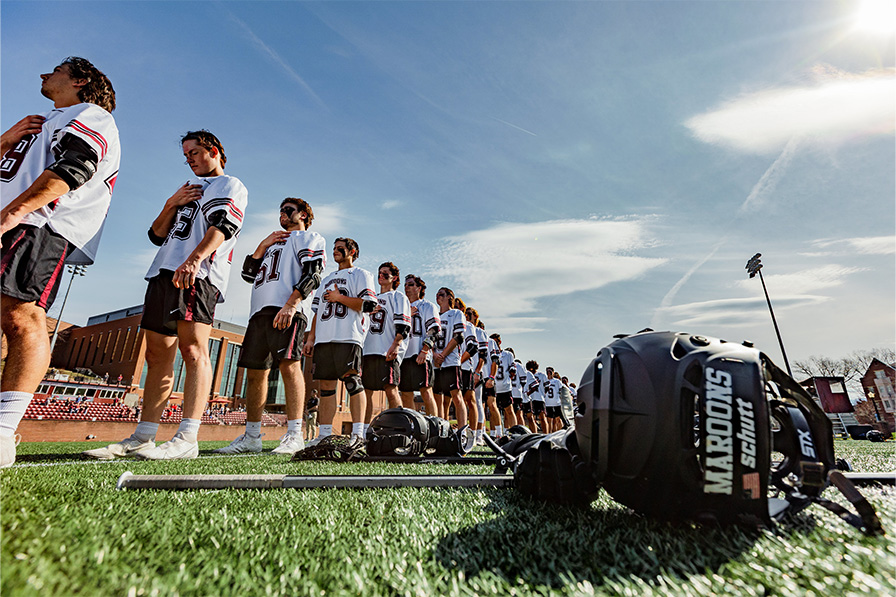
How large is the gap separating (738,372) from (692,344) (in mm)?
162

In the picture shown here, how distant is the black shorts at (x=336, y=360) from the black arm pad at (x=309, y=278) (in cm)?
100

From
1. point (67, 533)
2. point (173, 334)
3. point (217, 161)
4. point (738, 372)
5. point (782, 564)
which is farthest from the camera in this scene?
point (217, 161)

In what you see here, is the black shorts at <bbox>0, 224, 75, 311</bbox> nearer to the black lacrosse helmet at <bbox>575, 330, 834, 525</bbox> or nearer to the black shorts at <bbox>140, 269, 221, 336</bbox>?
the black shorts at <bbox>140, 269, 221, 336</bbox>

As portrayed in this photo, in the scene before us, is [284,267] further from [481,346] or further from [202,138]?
[481,346]

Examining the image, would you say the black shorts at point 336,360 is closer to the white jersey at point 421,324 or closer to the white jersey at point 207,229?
the white jersey at point 207,229

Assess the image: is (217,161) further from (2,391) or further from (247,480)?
(247,480)

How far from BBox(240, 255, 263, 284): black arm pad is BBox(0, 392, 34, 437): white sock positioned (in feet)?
11.4

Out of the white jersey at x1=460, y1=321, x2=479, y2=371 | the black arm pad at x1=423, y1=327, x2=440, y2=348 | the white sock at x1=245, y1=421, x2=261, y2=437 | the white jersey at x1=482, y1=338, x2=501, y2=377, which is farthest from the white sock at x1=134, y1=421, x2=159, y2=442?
the white jersey at x1=482, y1=338, x2=501, y2=377

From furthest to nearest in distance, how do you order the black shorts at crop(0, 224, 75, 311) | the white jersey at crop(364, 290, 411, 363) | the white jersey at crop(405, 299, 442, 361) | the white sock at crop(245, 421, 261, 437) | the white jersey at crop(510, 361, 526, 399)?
1. the white jersey at crop(510, 361, 526, 399)
2. the white jersey at crop(405, 299, 442, 361)
3. the white jersey at crop(364, 290, 411, 363)
4. the white sock at crop(245, 421, 261, 437)
5. the black shorts at crop(0, 224, 75, 311)

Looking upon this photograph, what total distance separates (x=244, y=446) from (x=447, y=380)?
13.6 feet

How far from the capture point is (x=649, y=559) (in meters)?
1.10

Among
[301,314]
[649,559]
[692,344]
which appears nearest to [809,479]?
[692,344]

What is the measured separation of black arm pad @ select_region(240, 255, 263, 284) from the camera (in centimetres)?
602

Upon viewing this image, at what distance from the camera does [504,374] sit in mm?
12688
